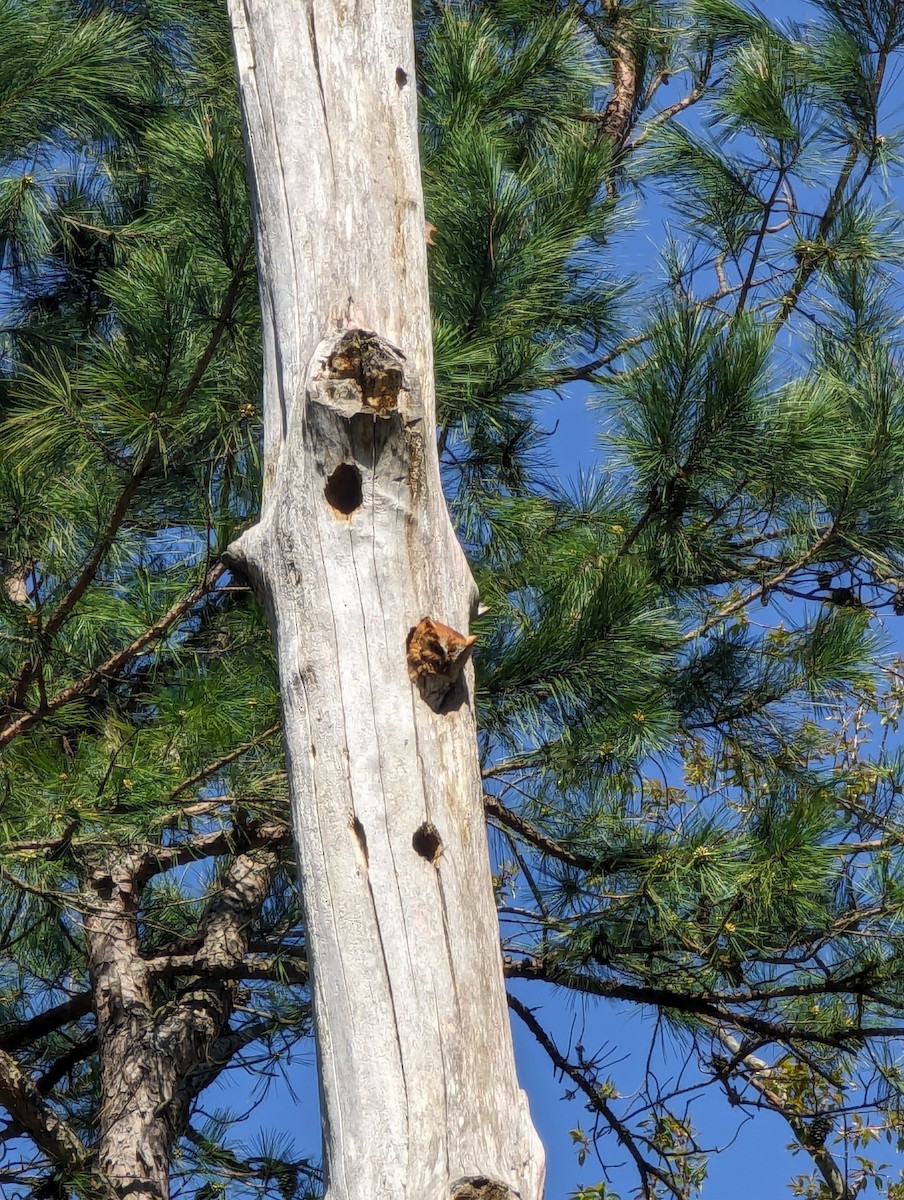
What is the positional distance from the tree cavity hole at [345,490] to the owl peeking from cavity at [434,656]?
189 mm

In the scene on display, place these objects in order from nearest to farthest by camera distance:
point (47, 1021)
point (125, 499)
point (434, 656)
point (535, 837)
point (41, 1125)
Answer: point (434, 656) → point (125, 499) → point (41, 1125) → point (535, 837) → point (47, 1021)

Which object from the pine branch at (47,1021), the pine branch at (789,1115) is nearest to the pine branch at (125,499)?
the pine branch at (47,1021)

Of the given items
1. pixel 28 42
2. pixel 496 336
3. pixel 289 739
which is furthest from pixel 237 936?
pixel 28 42

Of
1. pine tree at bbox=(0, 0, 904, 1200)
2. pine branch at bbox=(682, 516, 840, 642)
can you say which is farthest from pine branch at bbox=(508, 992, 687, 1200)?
pine branch at bbox=(682, 516, 840, 642)

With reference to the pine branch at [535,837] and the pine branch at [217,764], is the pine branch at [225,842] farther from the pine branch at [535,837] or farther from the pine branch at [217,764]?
the pine branch at [535,837]

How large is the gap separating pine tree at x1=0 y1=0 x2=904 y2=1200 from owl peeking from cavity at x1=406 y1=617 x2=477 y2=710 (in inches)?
31.7

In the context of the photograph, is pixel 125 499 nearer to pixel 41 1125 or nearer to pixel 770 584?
pixel 41 1125

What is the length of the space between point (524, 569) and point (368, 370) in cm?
133

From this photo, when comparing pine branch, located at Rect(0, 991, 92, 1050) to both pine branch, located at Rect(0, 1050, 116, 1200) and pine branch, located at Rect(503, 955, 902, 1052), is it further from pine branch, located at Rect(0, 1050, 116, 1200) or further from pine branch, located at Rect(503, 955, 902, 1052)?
pine branch, located at Rect(503, 955, 902, 1052)

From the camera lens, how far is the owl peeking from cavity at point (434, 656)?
1.81 meters

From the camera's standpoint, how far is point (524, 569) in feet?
10.4

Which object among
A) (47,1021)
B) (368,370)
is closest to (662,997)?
(47,1021)

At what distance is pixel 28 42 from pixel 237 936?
2219 mm

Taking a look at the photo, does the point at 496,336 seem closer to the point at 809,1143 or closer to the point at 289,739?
the point at 289,739
